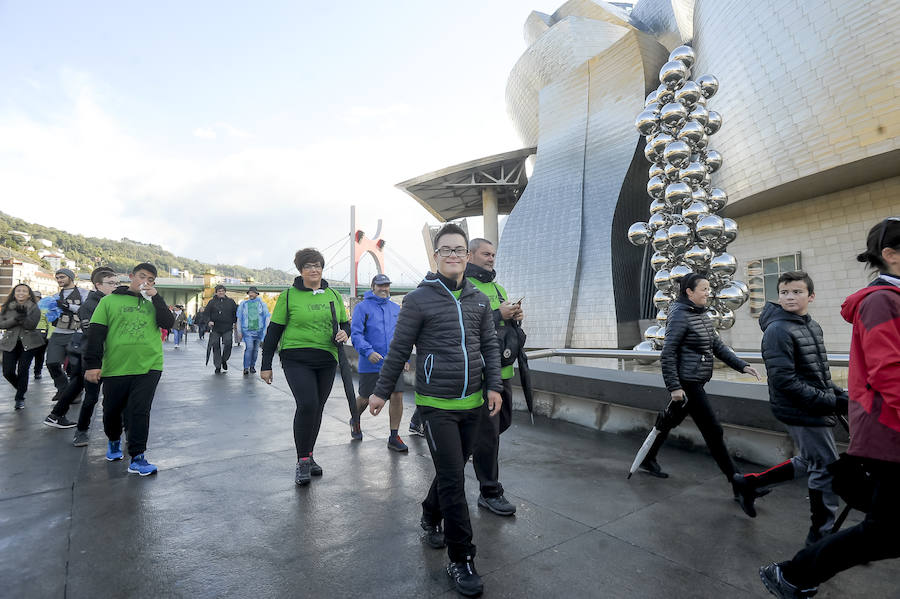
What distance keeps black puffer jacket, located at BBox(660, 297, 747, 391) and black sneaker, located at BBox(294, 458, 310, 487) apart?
9.26ft

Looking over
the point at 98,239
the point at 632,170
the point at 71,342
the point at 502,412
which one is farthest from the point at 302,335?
the point at 98,239

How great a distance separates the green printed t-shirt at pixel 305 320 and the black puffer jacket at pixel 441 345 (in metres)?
1.48

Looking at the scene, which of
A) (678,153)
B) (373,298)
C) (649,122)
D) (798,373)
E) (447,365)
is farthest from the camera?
(649,122)

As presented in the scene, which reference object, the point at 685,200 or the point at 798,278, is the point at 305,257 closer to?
the point at 798,278

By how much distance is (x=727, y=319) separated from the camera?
26.0 feet

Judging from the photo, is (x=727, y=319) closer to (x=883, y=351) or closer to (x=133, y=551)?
(x=883, y=351)

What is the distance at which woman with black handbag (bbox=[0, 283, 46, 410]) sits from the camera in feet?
20.5

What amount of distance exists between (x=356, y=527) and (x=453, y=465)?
925 millimetres

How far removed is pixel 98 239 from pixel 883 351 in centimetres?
18986

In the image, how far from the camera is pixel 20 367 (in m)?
6.42

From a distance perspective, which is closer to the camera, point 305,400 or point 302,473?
point 302,473

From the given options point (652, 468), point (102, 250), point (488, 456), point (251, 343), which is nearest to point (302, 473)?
point (488, 456)

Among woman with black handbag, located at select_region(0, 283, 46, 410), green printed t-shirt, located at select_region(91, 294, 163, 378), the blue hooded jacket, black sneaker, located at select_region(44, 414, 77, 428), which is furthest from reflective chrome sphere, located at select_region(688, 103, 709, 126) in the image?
woman with black handbag, located at select_region(0, 283, 46, 410)

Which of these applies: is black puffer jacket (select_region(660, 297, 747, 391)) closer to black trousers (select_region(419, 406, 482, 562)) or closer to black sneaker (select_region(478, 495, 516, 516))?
black sneaker (select_region(478, 495, 516, 516))
